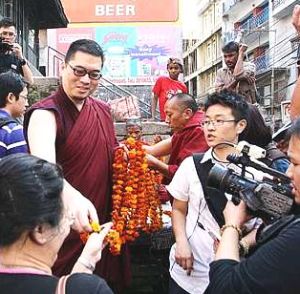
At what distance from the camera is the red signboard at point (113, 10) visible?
31.7 m

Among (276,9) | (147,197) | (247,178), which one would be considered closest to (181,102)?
(147,197)

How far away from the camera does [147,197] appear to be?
3.51 m

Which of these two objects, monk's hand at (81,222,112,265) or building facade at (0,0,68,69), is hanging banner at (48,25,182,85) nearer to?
building facade at (0,0,68,69)

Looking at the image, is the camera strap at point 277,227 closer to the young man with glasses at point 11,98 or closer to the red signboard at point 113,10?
the young man with glasses at point 11,98

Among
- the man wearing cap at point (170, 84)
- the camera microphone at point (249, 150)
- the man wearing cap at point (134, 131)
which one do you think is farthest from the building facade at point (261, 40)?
the camera microphone at point (249, 150)

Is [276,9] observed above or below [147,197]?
above

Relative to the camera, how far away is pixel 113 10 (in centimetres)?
3359

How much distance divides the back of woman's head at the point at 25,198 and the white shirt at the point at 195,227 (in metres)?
1.42

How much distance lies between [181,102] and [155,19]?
28.1 m

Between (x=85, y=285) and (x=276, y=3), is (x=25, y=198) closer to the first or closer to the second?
(x=85, y=285)

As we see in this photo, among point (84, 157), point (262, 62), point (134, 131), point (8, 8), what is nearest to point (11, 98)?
point (134, 131)

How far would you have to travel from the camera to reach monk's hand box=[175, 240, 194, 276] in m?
3.03

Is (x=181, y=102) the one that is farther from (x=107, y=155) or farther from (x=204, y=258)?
(x=204, y=258)

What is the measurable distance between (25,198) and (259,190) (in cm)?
85
